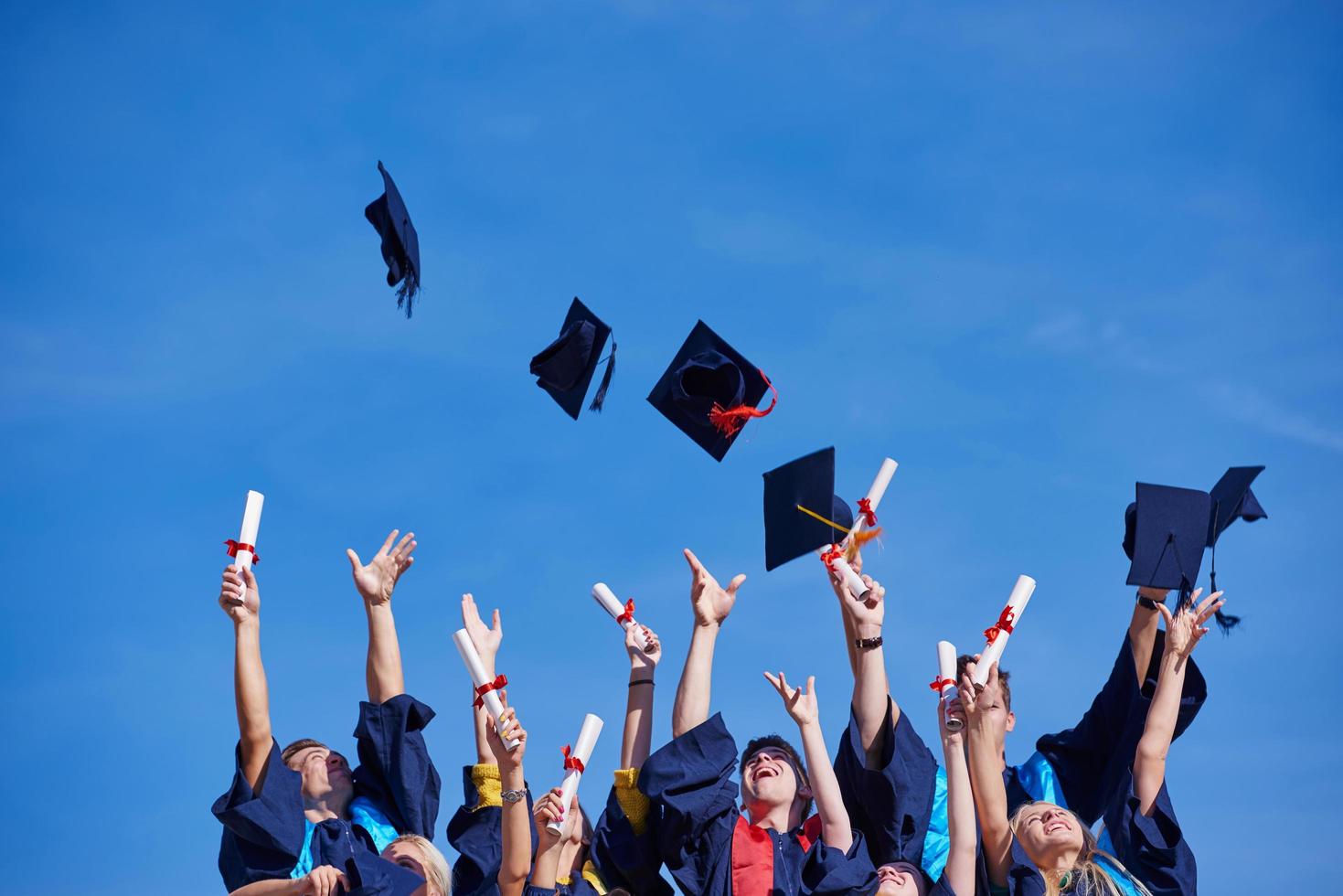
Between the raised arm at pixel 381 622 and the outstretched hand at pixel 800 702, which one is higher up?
the raised arm at pixel 381 622

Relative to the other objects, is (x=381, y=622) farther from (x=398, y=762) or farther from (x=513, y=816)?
(x=513, y=816)

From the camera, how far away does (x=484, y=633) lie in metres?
7.19

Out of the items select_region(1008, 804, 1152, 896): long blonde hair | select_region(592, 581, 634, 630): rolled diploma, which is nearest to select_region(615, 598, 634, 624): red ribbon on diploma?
select_region(592, 581, 634, 630): rolled diploma

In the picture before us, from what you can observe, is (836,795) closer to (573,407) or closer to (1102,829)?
(1102,829)

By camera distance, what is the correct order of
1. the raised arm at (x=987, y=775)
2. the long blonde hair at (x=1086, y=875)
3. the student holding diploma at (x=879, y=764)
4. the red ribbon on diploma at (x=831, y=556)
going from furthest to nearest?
1. the red ribbon on diploma at (x=831, y=556)
2. the student holding diploma at (x=879, y=764)
3. the long blonde hair at (x=1086, y=875)
4. the raised arm at (x=987, y=775)

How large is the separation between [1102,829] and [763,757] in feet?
5.01

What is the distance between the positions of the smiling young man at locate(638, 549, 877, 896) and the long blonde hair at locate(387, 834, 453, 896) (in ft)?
2.65

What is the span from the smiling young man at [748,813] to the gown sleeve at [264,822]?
1.29 meters

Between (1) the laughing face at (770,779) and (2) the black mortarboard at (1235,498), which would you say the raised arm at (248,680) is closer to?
(1) the laughing face at (770,779)

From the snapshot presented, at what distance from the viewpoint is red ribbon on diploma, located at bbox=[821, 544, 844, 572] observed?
700cm

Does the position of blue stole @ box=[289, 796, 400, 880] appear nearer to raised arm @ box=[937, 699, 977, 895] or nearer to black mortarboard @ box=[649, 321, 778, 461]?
raised arm @ box=[937, 699, 977, 895]

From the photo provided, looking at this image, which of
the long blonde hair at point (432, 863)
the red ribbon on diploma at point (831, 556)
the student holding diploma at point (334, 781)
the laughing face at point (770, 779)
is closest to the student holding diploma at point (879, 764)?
the red ribbon on diploma at point (831, 556)

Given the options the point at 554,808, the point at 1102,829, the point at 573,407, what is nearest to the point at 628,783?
the point at 554,808

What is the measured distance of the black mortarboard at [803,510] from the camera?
7695 mm
